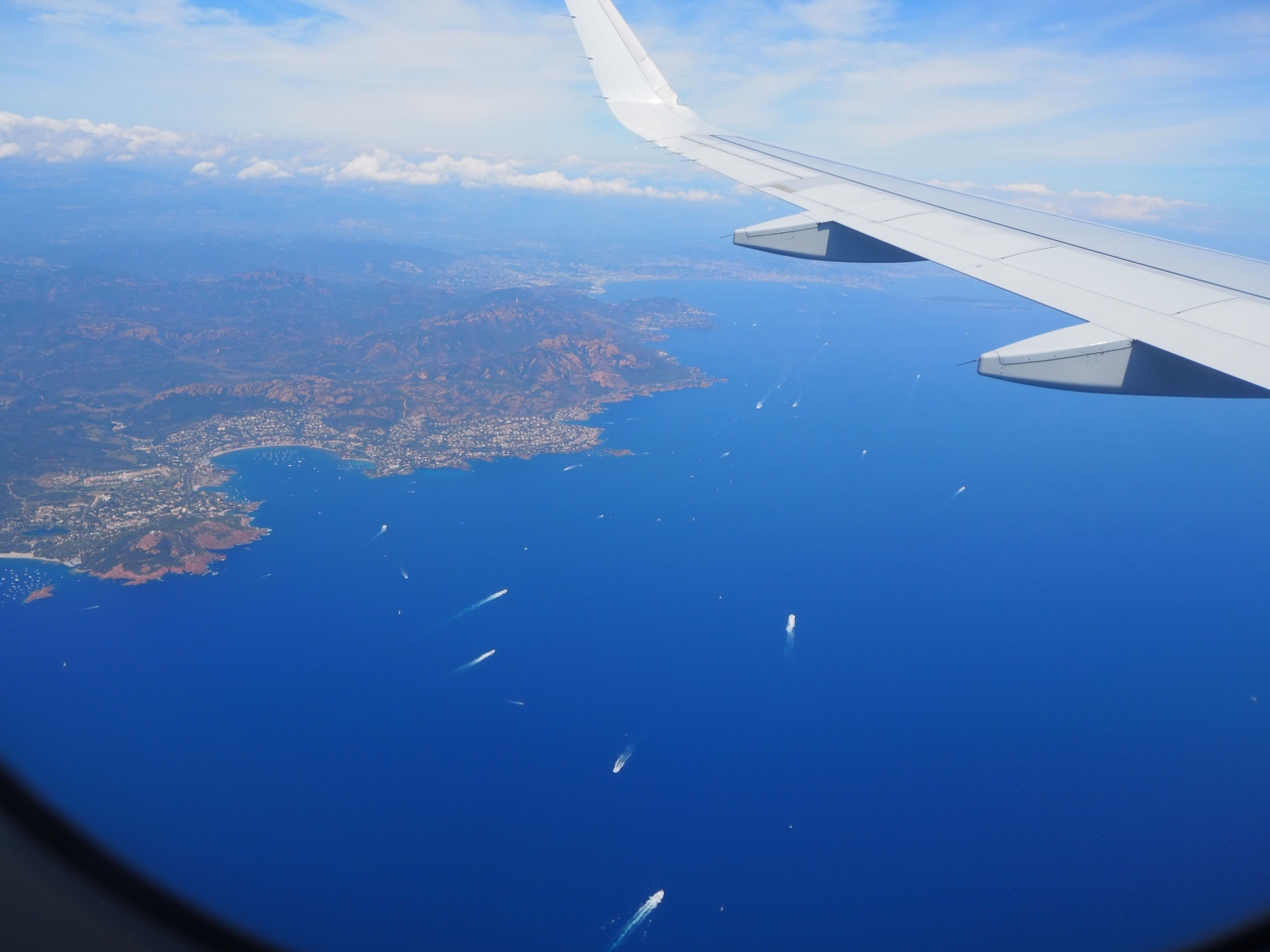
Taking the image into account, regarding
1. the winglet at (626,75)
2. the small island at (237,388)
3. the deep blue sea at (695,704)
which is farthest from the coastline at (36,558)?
the winglet at (626,75)

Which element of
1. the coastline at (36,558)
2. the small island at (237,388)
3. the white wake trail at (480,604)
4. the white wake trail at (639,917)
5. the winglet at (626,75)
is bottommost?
the white wake trail at (480,604)

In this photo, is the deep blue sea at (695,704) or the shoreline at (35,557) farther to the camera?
the shoreline at (35,557)

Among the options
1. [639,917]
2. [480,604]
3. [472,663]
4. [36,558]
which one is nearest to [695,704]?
→ [639,917]

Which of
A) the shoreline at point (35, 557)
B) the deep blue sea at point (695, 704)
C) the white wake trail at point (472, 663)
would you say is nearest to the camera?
the deep blue sea at point (695, 704)

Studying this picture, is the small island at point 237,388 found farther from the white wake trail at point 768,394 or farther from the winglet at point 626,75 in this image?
the winglet at point 626,75

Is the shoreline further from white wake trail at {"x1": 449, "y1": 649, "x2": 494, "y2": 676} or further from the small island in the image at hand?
white wake trail at {"x1": 449, "y1": 649, "x2": 494, "y2": 676}

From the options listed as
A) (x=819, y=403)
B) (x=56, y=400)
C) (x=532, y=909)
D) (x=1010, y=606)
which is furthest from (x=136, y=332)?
(x=1010, y=606)

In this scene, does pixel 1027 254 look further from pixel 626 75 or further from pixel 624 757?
pixel 624 757
